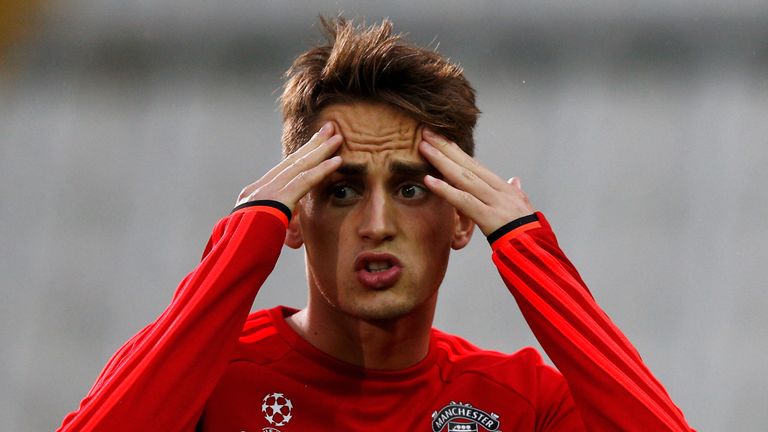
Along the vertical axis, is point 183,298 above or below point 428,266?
below

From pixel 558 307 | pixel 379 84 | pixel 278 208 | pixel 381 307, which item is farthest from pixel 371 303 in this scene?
pixel 379 84

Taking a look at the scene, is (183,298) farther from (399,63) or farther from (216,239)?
(399,63)

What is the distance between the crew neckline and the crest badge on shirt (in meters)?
0.12

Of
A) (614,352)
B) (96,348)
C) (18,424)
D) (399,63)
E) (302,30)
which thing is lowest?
(18,424)

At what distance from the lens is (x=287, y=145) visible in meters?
2.69

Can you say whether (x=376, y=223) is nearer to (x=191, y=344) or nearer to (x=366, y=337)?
(x=366, y=337)

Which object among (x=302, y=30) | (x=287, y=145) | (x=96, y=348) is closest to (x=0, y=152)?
(x=96, y=348)

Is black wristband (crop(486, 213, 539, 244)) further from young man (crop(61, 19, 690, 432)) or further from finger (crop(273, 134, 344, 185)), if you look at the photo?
finger (crop(273, 134, 344, 185))

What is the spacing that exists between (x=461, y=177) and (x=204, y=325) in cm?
64

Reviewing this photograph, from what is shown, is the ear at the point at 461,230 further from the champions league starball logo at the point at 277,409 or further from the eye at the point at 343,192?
the champions league starball logo at the point at 277,409

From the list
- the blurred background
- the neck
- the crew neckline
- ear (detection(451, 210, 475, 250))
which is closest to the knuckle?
ear (detection(451, 210, 475, 250))

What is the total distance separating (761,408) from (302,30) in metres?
3.19

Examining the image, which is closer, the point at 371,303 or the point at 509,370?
the point at 371,303

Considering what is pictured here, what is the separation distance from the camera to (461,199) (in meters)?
2.40
